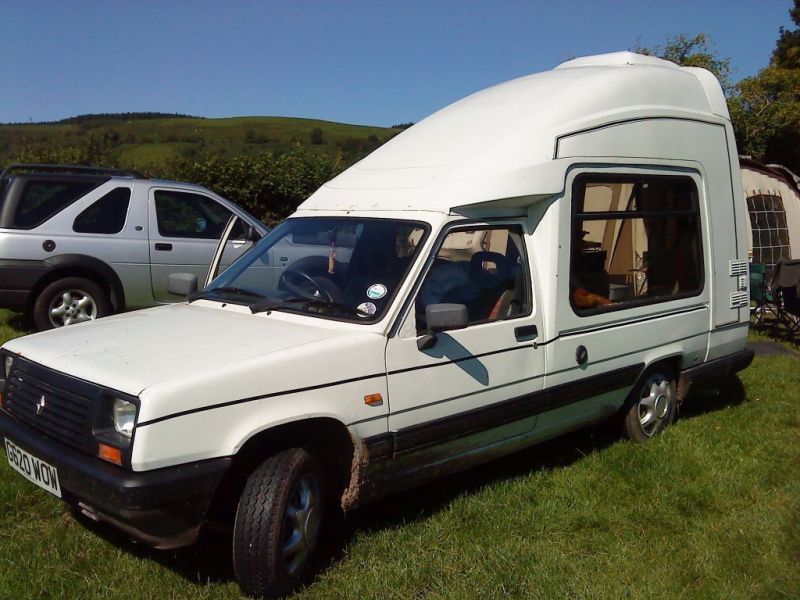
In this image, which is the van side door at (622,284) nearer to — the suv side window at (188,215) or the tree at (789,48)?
the suv side window at (188,215)

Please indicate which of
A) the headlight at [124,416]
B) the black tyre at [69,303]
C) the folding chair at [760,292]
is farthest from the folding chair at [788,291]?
the headlight at [124,416]

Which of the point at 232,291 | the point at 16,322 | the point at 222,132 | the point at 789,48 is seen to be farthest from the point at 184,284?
the point at 222,132

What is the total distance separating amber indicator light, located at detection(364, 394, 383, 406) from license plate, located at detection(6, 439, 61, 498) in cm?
144

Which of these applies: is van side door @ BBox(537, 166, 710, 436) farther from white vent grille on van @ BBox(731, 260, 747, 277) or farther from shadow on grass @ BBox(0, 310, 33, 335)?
shadow on grass @ BBox(0, 310, 33, 335)

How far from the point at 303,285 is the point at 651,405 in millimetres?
3040

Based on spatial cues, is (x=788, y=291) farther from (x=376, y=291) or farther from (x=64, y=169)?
(x=64, y=169)

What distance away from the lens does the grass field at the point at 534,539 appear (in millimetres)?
3584

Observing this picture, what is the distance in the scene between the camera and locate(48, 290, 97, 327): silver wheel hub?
8.29 m

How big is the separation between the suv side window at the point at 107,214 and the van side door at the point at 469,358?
554cm

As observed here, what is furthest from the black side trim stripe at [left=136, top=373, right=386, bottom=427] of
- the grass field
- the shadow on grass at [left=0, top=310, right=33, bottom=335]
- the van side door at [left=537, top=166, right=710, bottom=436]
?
the shadow on grass at [left=0, top=310, right=33, bottom=335]

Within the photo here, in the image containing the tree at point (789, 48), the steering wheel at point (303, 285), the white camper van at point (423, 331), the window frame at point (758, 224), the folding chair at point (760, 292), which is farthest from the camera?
the tree at point (789, 48)

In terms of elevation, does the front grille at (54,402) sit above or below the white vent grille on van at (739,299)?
below

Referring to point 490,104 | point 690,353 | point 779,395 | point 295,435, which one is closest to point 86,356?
point 295,435

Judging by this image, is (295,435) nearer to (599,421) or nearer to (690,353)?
(599,421)
